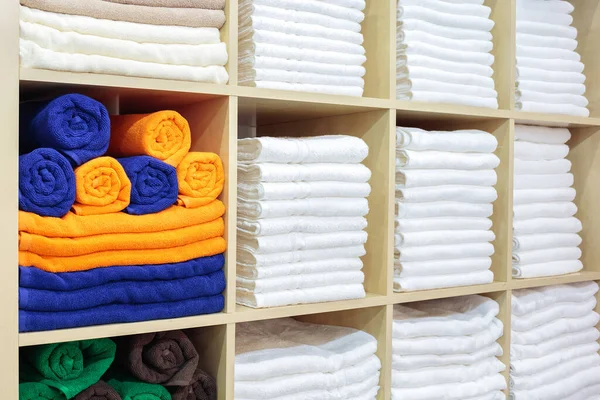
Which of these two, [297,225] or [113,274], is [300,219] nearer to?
[297,225]

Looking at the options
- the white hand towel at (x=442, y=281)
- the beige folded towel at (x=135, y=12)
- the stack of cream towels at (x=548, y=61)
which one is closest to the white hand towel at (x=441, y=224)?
the white hand towel at (x=442, y=281)

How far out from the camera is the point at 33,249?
1.17 m

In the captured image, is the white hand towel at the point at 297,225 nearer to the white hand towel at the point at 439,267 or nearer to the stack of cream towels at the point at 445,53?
the white hand towel at the point at 439,267

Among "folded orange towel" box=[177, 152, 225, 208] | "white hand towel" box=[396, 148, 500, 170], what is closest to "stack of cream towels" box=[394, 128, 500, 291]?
"white hand towel" box=[396, 148, 500, 170]

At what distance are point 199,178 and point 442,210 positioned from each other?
24.8 inches

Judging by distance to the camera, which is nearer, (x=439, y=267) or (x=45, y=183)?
(x=45, y=183)

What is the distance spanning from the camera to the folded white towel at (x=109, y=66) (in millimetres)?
1161

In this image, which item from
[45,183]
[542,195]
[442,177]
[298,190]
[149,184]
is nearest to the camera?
[45,183]

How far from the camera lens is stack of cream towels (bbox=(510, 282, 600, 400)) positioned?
1893 millimetres

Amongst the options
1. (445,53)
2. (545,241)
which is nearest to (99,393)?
(445,53)

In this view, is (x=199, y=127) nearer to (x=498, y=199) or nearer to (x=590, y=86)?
(x=498, y=199)

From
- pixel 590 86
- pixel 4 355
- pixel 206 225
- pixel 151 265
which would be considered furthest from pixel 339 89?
pixel 590 86

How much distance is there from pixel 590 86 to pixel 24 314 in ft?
5.55

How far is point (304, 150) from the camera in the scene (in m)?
1.46
